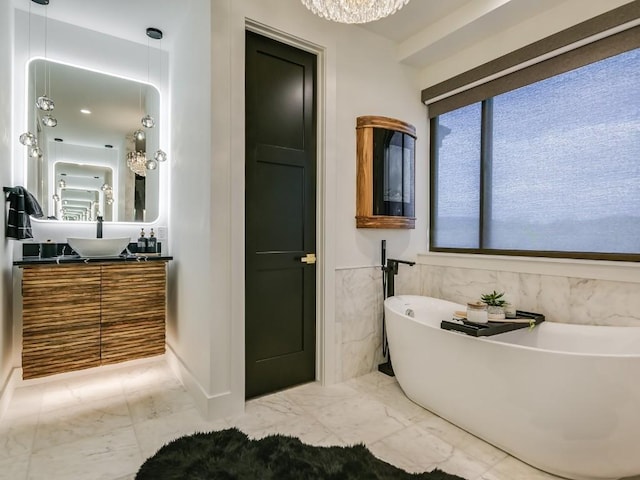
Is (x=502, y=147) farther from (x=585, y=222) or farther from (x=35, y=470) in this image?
(x=35, y=470)

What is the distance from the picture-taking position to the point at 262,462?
167cm

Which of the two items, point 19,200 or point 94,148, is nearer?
point 19,200

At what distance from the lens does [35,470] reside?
163 cm

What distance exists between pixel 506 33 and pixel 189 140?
265 cm

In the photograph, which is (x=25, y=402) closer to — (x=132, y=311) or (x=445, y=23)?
(x=132, y=311)

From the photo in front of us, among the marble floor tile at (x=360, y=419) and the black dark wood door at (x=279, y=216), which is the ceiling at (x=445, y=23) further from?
the marble floor tile at (x=360, y=419)

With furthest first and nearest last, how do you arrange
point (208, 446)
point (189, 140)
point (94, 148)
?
point (94, 148) → point (189, 140) → point (208, 446)

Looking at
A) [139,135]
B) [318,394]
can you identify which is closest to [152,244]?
[139,135]

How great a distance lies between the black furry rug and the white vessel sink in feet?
5.58

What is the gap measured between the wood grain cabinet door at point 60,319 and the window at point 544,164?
314 centimetres

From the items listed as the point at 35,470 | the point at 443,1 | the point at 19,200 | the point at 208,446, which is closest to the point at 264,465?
the point at 208,446

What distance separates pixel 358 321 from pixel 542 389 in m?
1.42

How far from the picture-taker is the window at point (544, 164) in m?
2.15

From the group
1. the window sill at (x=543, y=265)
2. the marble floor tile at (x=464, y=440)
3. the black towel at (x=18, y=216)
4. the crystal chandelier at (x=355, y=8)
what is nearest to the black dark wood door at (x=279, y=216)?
the crystal chandelier at (x=355, y=8)
